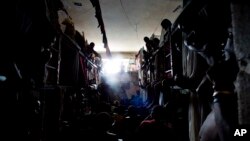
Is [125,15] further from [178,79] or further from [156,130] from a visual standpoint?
[178,79]

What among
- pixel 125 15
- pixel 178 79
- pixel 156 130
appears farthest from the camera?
pixel 125 15

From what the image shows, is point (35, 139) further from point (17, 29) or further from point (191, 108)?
point (191, 108)

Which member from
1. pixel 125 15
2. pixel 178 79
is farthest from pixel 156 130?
pixel 125 15

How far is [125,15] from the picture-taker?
11805 mm

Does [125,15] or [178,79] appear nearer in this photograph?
[178,79]

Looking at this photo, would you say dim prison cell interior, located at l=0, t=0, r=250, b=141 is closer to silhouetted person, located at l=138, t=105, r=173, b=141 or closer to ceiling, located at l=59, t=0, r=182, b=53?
silhouetted person, located at l=138, t=105, r=173, b=141

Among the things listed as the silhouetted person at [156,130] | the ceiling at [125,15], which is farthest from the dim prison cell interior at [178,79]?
the ceiling at [125,15]

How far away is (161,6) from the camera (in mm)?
10430

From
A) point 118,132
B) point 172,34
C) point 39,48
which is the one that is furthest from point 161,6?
point 39,48

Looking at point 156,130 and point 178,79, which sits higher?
point 178,79

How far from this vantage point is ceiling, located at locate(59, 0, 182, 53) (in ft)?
33.2

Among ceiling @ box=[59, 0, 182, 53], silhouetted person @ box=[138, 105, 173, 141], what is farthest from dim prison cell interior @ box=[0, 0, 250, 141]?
ceiling @ box=[59, 0, 182, 53]

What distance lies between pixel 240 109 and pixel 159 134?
341cm

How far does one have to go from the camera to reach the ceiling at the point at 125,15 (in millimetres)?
10125
